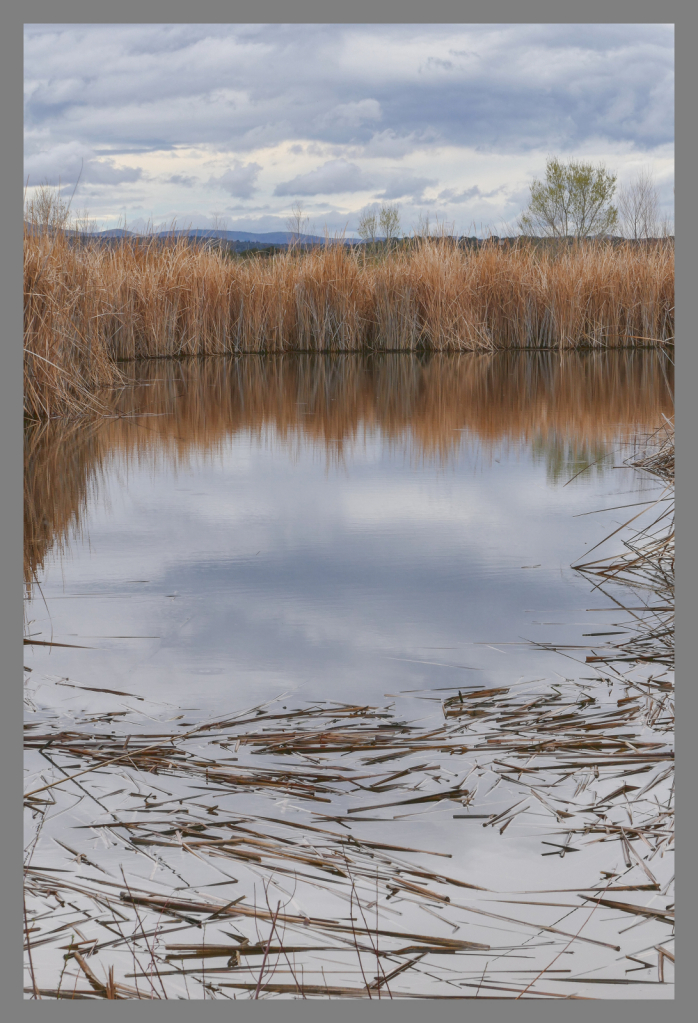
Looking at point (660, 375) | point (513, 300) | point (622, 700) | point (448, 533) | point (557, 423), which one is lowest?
point (622, 700)

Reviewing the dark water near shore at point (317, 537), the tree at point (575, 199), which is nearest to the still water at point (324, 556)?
the dark water near shore at point (317, 537)

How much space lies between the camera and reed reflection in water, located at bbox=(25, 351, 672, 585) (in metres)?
3.92

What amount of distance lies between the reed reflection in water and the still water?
0.03 m

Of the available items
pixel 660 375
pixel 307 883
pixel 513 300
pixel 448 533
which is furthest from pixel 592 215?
pixel 307 883

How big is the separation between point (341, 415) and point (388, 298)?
4778 mm

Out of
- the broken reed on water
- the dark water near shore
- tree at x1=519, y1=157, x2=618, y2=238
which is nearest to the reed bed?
the dark water near shore

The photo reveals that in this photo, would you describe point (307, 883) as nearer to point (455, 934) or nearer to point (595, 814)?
point (455, 934)

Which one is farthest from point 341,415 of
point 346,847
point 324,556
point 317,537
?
point 346,847

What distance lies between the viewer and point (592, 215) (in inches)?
1138

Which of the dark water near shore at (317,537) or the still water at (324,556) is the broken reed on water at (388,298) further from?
the still water at (324,556)

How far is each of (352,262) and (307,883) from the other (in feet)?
29.4

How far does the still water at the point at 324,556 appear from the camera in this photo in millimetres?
1807

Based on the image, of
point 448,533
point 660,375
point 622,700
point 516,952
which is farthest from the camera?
point 660,375

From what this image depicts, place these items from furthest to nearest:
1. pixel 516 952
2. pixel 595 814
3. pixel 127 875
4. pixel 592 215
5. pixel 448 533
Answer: pixel 592 215 → pixel 448 533 → pixel 595 814 → pixel 127 875 → pixel 516 952
